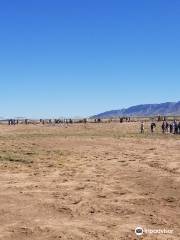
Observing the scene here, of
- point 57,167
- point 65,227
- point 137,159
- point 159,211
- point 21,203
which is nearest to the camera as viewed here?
→ point 65,227

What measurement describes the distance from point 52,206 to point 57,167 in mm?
8453

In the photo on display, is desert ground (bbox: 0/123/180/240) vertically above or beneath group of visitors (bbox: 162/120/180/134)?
beneath

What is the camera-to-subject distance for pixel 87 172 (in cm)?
2112

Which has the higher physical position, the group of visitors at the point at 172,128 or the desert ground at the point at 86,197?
the group of visitors at the point at 172,128

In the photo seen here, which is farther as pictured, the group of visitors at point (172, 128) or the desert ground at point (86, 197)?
the group of visitors at point (172, 128)

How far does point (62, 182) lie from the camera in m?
18.3

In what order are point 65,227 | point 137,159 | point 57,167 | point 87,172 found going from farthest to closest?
point 137,159 → point 57,167 → point 87,172 → point 65,227

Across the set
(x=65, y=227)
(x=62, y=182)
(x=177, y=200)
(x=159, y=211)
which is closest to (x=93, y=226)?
(x=65, y=227)

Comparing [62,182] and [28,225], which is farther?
[62,182]

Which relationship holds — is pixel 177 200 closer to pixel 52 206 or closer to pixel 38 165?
pixel 52 206

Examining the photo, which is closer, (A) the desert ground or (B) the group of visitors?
(A) the desert ground

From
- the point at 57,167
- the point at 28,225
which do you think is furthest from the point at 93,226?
the point at 57,167

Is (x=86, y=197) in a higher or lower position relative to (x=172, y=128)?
lower

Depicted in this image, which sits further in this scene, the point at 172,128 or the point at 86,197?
the point at 172,128
